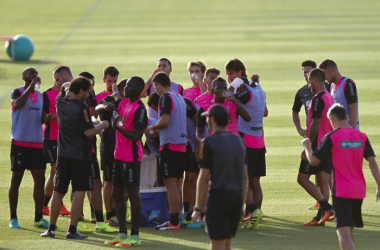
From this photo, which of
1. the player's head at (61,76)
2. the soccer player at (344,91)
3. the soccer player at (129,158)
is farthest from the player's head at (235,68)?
the player's head at (61,76)

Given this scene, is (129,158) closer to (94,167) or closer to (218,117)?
(94,167)

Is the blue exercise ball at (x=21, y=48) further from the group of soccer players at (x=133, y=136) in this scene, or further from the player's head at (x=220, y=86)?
the player's head at (x=220, y=86)

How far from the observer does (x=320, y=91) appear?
10031 mm

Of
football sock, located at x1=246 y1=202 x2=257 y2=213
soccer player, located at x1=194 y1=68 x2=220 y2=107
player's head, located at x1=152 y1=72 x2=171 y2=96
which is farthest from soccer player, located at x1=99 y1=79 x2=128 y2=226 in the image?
football sock, located at x1=246 y1=202 x2=257 y2=213

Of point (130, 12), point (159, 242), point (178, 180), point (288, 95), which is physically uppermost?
point (130, 12)

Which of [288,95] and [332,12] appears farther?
[332,12]

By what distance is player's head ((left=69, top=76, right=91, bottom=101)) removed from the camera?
371 inches

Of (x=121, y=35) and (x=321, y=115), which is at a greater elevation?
(x=121, y=35)

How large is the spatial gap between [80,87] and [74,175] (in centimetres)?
106

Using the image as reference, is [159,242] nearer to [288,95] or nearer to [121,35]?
[288,95]

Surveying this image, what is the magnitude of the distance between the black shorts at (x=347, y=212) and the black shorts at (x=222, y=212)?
1.18 meters

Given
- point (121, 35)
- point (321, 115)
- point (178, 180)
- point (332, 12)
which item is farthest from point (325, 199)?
point (332, 12)

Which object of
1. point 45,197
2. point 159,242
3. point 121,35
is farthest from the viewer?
point 121,35

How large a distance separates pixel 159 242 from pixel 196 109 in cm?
199
